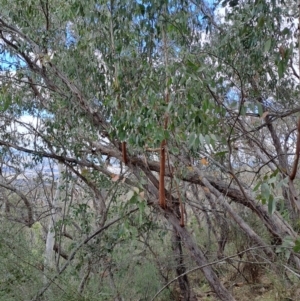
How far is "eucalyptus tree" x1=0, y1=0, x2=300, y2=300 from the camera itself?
2.50 m

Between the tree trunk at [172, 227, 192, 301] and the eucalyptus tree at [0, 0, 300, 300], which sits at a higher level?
the eucalyptus tree at [0, 0, 300, 300]

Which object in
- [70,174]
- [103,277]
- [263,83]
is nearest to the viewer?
[263,83]

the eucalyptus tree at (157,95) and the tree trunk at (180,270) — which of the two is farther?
the tree trunk at (180,270)

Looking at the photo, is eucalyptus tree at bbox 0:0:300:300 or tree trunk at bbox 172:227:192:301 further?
tree trunk at bbox 172:227:192:301

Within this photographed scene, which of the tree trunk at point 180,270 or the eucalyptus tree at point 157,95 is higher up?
the eucalyptus tree at point 157,95

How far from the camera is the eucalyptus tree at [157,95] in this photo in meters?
2.50

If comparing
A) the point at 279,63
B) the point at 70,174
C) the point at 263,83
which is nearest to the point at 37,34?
the point at 70,174

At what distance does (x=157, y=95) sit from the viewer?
2.76 m

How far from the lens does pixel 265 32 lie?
3.40m

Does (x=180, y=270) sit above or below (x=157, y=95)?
below

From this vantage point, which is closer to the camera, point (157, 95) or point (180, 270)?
point (157, 95)

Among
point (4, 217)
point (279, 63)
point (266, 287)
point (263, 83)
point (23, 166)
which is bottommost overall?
point (266, 287)

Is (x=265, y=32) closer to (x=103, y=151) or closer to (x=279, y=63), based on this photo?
(x=279, y=63)

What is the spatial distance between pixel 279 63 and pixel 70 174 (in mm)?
3640
